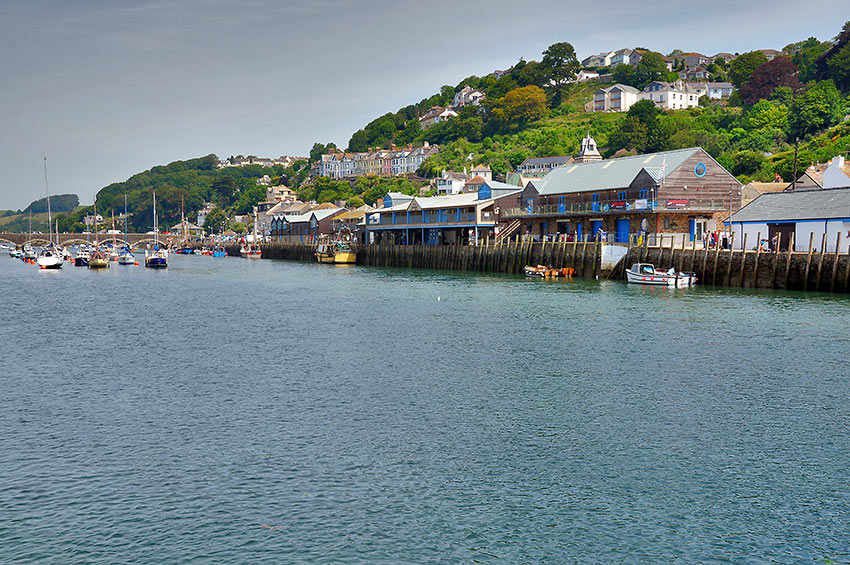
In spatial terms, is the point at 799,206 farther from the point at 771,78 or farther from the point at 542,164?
the point at 771,78

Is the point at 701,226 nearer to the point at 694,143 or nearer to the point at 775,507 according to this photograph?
the point at 775,507

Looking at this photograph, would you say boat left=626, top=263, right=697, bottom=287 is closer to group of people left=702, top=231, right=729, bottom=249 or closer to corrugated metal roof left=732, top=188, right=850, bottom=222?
group of people left=702, top=231, right=729, bottom=249

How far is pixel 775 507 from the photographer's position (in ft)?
52.4

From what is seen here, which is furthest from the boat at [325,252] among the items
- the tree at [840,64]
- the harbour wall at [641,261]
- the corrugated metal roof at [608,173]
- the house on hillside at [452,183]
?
the tree at [840,64]

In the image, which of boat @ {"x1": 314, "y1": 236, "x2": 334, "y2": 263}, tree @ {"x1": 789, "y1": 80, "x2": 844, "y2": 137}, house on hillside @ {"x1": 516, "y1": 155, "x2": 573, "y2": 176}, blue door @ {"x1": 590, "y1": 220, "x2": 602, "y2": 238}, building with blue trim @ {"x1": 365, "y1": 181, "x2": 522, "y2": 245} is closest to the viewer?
blue door @ {"x1": 590, "y1": 220, "x2": 602, "y2": 238}

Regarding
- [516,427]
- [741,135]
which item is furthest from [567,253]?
[741,135]

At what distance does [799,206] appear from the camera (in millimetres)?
61812

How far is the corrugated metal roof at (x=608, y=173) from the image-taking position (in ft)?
257

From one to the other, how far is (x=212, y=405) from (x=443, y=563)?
1309 centimetres

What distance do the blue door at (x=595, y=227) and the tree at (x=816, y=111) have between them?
80281mm

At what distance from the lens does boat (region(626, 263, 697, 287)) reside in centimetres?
6197

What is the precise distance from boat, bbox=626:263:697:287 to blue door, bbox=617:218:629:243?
12.6 m

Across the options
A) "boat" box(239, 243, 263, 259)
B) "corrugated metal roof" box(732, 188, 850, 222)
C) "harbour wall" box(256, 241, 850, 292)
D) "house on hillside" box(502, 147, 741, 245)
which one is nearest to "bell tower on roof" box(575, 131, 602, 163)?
"harbour wall" box(256, 241, 850, 292)

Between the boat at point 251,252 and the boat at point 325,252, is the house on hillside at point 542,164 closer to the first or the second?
the boat at point 325,252
